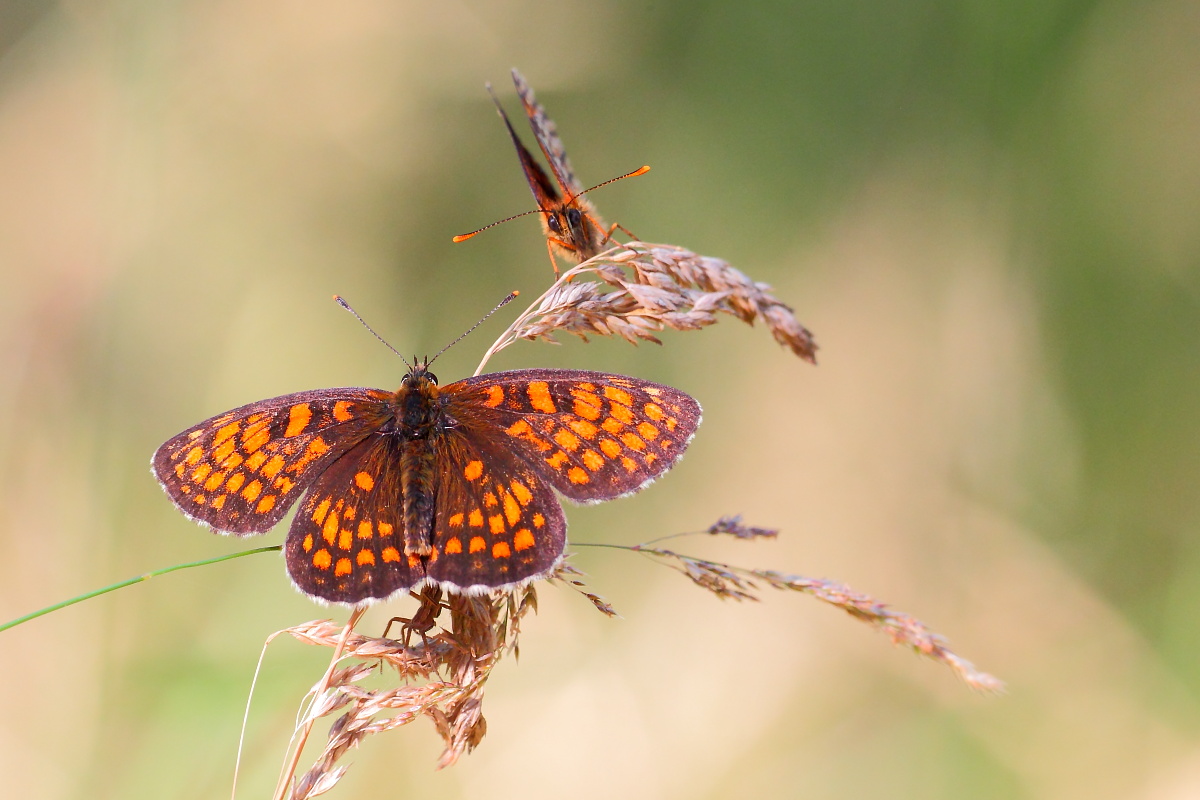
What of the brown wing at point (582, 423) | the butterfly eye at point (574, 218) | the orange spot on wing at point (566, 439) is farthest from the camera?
the butterfly eye at point (574, 218)

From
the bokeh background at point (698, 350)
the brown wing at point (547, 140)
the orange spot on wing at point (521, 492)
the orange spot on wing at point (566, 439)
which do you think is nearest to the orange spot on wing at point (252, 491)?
the orange spot on wing at point (521, 492)

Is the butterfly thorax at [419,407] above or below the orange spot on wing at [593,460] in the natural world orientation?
above

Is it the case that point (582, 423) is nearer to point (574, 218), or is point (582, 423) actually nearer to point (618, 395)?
point (618, 395)

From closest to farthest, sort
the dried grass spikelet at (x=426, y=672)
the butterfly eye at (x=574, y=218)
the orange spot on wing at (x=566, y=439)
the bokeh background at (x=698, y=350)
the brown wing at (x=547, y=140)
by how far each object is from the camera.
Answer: the dried grass spikelet at (x=426, y=672) < the orange spot on wing at (x=566, y=439) < the brown wing at (x=547, y=140) < the butterfly eye at (x=574, y=218) < the bokeh background at (x=698, y=350)

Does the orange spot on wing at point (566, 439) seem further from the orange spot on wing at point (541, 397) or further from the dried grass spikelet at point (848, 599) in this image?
the dried grass spikelet at point (848, 599)

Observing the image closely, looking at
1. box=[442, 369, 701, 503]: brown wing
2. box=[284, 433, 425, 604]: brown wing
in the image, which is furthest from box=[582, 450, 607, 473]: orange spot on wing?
box=[284, 433, 425, 604]: brown wing

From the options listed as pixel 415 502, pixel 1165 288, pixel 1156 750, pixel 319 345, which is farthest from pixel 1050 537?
pixel 319 345

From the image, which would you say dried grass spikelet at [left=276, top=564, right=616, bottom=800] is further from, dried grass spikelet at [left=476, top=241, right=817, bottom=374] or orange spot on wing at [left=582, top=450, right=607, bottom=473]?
dried grass spikelet at [left=476, top=241, right=817, bottom=374]
